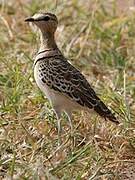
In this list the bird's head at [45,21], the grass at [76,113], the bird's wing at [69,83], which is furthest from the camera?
the bird's head at [45,21]

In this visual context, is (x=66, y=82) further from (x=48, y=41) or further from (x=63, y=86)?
(x=48, y=41)

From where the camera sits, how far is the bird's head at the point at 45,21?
4.98 m

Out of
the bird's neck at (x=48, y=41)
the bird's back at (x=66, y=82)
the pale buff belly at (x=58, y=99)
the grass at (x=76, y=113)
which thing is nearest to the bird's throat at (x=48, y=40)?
the bird's neck at (x=48, y=41)

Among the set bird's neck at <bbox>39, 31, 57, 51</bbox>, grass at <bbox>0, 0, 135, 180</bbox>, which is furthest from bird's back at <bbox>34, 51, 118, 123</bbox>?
grass at <bbox>0, 0, 135, 180</bbox>

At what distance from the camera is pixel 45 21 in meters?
5.03

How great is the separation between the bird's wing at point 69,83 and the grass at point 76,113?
208 millimetres

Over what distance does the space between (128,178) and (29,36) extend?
2346mm

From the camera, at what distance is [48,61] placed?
16.1 feet

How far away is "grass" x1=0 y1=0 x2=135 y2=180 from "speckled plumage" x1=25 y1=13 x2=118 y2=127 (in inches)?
7.3

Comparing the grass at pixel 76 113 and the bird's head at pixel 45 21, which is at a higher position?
the bird's head at pixel 45 21

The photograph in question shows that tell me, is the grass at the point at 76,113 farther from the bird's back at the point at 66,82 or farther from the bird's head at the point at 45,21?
the bird's head at the point at 45,21

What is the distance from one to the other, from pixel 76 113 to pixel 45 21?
2.26ft

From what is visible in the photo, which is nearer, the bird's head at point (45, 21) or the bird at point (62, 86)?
the bird at point (62, 86)

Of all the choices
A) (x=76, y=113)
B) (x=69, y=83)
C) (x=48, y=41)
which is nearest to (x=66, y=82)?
(x=69, y=83)
